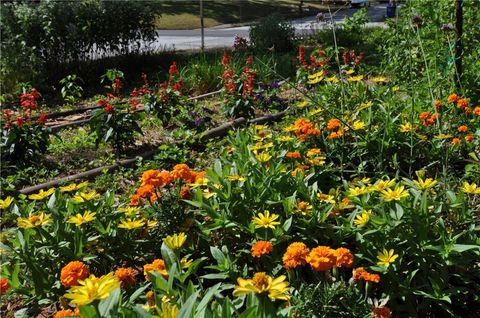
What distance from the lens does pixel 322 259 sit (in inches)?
77.2

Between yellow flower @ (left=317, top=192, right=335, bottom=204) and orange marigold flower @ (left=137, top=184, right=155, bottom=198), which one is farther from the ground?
orange marigold flower @ (left=137, top=184, right=155, bottom=198)

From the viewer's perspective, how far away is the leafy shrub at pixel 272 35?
1135cm

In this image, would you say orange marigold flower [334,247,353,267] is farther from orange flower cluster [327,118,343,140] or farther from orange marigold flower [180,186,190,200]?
orange flower cluster [327,118,343,140]

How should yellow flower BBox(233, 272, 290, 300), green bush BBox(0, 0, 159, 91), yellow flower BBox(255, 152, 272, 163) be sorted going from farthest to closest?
1. green bush BBox(0, 0, 159, 91)
2. yellow flower BBox(255, 152, 272, 163)
3. yellow flower BBox(233, 272, 290, 300)

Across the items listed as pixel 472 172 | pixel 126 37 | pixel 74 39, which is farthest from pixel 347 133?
pixel 126 37

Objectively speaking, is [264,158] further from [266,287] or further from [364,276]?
[266,287]

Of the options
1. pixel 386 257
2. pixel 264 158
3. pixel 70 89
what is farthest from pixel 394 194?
pixel 70 89

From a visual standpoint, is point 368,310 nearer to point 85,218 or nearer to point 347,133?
point 85,218

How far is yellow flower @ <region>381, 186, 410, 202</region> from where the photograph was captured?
238cm

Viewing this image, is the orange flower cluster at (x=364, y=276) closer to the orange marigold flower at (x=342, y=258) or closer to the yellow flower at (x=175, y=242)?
the orange marigold flower at (x=342, y=258)

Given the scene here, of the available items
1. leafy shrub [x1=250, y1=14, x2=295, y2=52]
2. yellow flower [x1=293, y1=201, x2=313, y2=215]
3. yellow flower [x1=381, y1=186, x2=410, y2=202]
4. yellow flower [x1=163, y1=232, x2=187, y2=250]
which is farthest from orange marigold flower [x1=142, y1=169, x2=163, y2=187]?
leafy shrub [x1=250, y1=14, x2=295, y2=52]

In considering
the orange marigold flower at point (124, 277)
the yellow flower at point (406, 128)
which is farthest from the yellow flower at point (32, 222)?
the yellow flower at point (406, 128)

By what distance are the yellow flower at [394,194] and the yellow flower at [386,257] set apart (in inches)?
9.3

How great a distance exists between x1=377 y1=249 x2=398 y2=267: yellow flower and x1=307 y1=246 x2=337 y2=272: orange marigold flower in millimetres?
314
